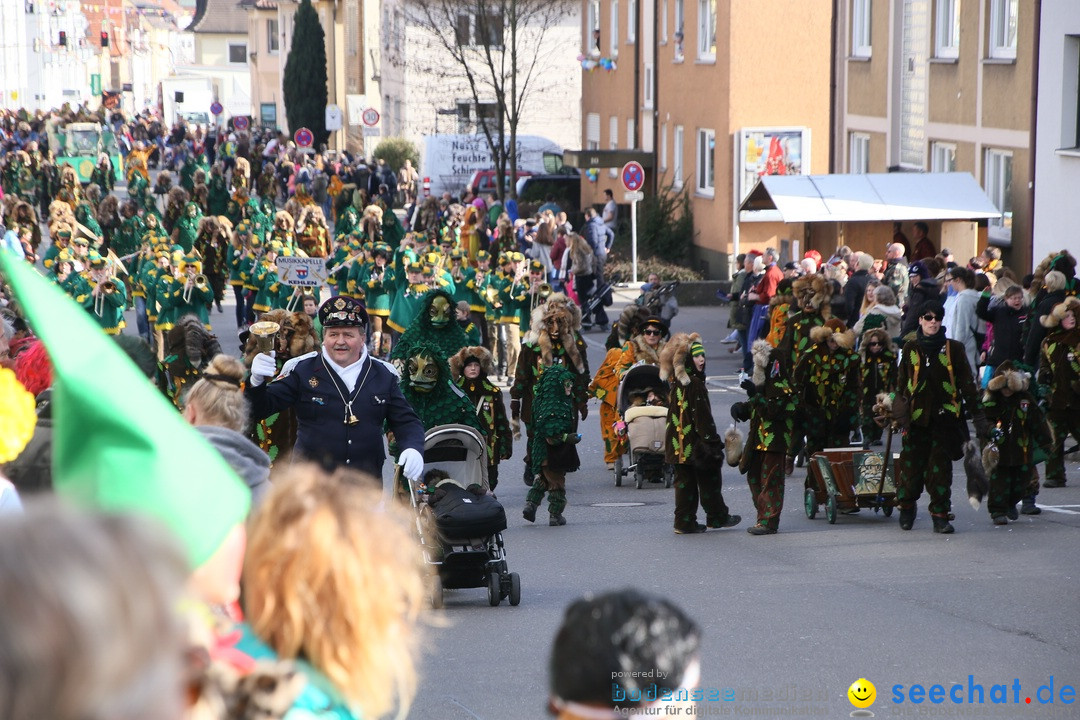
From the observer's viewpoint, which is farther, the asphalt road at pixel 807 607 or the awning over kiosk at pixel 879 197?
the awning over kiosk at pixel 879 197

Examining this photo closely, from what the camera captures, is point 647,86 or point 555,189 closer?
point 647,86

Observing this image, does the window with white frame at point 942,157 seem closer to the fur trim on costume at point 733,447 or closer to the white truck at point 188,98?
the fur trim on costume at point 733,447

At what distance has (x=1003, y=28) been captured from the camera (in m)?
23.7

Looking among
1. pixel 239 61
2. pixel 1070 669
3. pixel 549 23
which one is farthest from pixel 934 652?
pixel 239 61

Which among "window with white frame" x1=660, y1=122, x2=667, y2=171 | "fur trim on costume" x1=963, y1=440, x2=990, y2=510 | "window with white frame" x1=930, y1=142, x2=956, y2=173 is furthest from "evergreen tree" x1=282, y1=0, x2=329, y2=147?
"fur trim on costume" x1=963, y1=440, x2=990, y2=510

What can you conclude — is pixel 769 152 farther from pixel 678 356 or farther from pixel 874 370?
pixel 678 356

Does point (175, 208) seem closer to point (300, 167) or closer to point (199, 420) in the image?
point (300, 167)

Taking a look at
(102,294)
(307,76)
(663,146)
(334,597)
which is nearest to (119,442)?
(334,597)

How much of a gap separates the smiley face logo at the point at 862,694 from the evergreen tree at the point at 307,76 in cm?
6944

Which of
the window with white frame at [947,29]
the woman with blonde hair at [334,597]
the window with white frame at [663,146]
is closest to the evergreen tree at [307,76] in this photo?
the window with white frame at [663,146]

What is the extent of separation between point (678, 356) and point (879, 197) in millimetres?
12156

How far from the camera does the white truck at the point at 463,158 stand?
150ft

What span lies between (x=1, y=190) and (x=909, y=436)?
41.0m

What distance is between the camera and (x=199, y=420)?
4.86m
